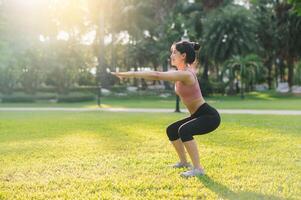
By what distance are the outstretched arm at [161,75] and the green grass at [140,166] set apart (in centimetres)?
137

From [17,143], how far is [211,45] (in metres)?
38.6

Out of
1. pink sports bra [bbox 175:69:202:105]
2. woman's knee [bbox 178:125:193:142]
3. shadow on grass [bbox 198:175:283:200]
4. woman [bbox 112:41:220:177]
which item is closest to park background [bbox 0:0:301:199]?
shadow on grass [bbox 198:175:283:200]

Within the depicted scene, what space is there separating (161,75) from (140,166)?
213cm

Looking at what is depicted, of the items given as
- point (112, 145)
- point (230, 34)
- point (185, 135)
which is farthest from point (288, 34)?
point (185, 135)

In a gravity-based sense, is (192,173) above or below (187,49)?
below

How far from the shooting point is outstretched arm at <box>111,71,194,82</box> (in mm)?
5668

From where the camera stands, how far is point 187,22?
47875 millimetres

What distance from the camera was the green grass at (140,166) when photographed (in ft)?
18.3

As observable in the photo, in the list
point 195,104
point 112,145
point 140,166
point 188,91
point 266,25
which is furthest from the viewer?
point 266,25

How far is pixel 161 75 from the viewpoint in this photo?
5707mm

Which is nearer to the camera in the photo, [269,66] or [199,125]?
[199,125]

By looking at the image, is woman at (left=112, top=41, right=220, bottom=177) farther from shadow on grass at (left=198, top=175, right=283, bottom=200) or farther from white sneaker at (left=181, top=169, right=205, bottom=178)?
shadow on grass at (left=198, top=175, right=283, bottom=200)

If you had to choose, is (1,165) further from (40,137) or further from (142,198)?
(40,137)

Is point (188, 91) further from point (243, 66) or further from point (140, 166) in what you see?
point (243, 66)
